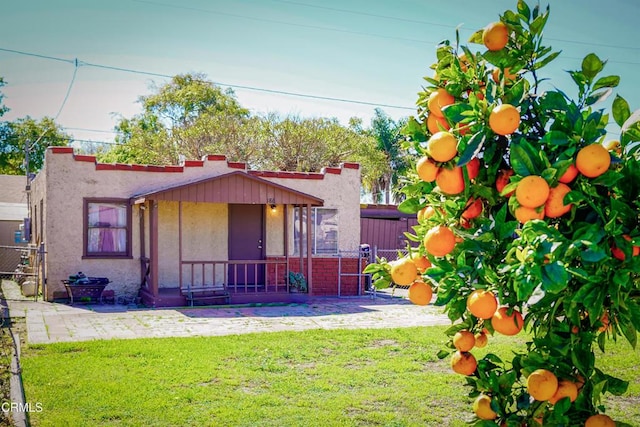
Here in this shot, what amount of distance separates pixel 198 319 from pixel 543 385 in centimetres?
1019

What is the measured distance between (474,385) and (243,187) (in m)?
12.3

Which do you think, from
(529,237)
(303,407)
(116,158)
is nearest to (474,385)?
(529,237)

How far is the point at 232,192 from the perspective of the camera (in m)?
14.5

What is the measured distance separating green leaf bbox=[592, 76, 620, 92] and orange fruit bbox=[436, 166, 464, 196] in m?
0.64

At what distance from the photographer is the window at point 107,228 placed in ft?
48.9

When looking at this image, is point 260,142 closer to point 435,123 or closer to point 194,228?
point 194,228

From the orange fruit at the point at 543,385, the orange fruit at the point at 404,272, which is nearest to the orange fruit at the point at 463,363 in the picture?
the orange fruit at the point at 543,385

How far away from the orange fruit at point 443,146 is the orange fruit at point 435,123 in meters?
0.13

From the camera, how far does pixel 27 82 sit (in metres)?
23.5

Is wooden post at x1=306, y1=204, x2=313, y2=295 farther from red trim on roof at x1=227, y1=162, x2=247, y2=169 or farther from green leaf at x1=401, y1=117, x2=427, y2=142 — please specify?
green leaf at x1=401, y1=117, x2=427, y2=142

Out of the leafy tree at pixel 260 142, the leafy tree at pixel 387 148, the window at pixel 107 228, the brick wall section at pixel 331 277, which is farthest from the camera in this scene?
the leafy tree at pixel 387 148

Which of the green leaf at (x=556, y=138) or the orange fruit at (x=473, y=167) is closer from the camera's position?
the green leaf at (x=556, y=138)

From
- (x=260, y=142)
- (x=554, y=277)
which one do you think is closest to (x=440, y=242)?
(x=554, y=277)

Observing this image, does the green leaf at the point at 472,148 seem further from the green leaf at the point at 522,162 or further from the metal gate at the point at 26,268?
the metal gate at the point at 26,268
